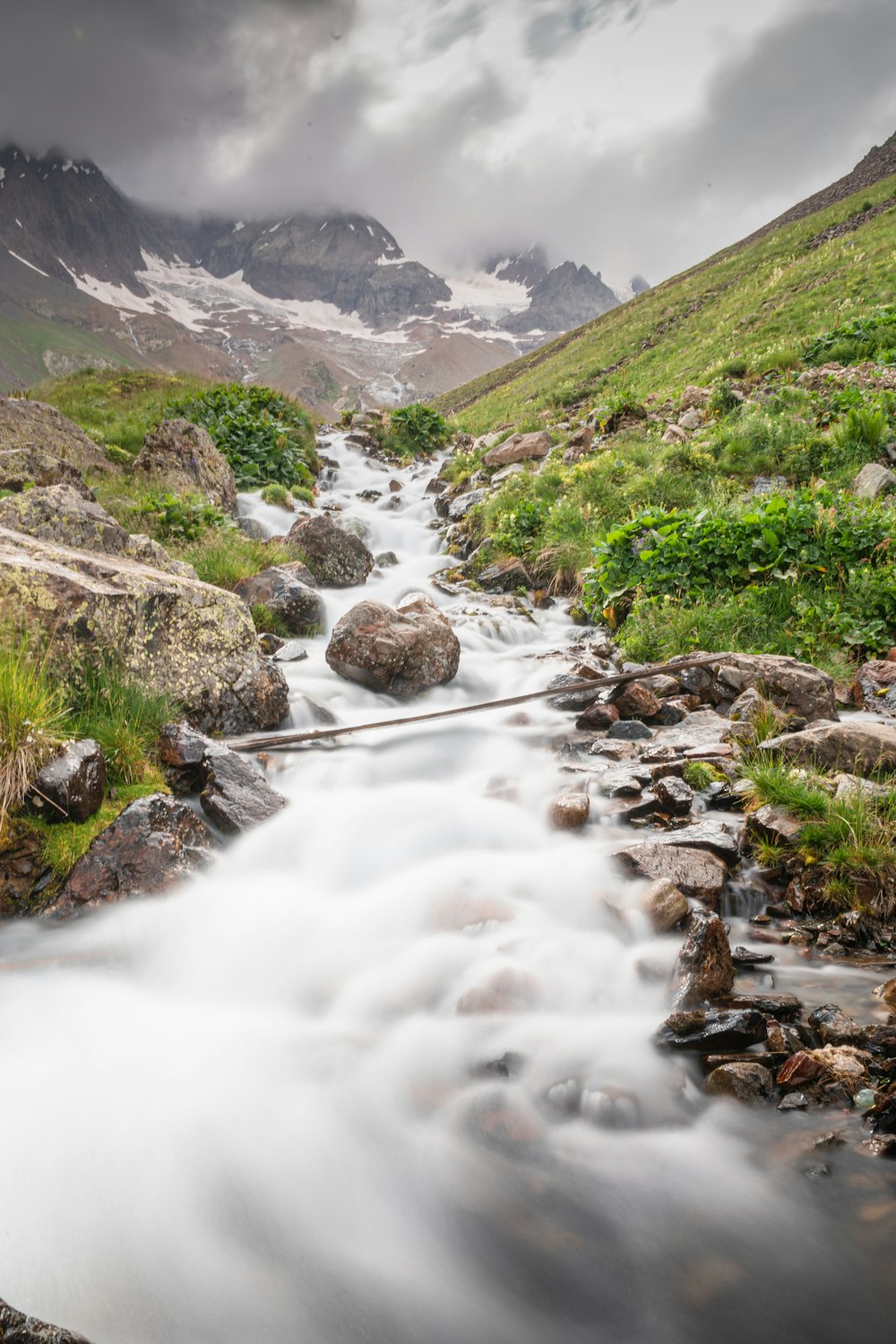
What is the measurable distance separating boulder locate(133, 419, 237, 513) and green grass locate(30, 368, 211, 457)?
6.75 feet

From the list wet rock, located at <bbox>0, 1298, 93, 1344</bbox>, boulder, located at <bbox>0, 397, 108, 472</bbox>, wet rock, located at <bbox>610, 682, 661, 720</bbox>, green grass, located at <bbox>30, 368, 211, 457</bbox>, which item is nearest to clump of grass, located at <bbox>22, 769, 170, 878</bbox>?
wet rock, located at <bbox>0, 1298, 93, 1344</bbox>

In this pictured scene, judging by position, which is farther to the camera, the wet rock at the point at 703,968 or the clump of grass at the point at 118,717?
the clump of grass at the point at 118,717

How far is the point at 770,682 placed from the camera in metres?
5.91

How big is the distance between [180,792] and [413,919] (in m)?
1.93

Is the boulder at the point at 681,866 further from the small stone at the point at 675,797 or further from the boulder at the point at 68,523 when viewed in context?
the boulder at the point at 68,523

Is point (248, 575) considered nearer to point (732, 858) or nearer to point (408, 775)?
point (408, 775)

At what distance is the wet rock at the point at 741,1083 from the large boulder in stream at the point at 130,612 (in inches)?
177

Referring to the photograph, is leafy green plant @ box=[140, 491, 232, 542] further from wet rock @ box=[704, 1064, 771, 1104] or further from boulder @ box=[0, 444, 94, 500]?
wet rock @ box=[704, 1064, 771, 1104]

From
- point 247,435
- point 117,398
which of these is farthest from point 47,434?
point 117,398

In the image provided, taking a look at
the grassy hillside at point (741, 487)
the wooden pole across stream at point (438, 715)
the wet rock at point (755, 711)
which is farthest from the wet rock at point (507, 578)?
the wet rock at point (755, 711)

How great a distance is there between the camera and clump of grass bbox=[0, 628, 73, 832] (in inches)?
140

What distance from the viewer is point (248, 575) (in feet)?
29.5

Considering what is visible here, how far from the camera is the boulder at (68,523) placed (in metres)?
A: 6.14

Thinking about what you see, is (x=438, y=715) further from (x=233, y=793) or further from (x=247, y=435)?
(x=247, y=435)
